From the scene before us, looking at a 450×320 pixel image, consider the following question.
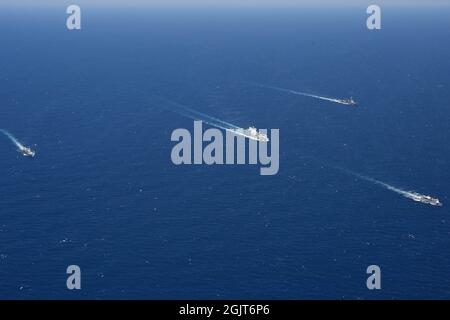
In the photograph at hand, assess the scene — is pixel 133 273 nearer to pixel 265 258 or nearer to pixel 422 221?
pixel 265 258

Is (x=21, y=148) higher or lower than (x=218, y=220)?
higher

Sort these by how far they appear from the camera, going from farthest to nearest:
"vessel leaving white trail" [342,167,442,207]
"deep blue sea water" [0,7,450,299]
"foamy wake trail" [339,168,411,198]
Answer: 1. "foamy wake trail" [339,168,411,198]
2. "vessel leaving white trail" [342,167,442,207]
3. "deep blue sea water" [0,7,450,299]

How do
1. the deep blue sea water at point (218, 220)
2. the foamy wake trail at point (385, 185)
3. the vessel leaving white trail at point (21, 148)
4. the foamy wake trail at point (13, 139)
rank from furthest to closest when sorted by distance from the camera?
1. the foamy wake trail at point (13, 139)
2. the vessel leaving white trail at point (21, 148)
3. the foamy wake trail at point (385, 185)
4. the deep blue sea water at point (218, 220)

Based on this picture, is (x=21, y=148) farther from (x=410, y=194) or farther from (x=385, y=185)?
(x=410, y=194)

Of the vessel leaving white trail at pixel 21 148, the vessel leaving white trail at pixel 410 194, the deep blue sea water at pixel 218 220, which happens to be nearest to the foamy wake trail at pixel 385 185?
the vessel leaving white trail at pixel 410 194

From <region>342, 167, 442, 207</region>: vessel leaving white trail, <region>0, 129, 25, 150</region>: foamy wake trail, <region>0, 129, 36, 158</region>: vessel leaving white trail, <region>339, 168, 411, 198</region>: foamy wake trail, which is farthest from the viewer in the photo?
<region>0, 129, 25, 150</region>: foamy wake trail

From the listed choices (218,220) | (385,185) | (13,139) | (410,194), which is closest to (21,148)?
(13,139)

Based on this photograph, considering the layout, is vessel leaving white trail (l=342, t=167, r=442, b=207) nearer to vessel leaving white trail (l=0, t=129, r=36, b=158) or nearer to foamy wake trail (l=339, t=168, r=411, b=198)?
foamy wake trail (l=339, t=168, r=411, b=198)

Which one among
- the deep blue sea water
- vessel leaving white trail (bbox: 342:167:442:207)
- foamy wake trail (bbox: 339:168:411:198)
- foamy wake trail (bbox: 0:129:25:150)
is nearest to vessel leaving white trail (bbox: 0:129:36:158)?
foamy wake trail (bbox: 0:129:25:150)

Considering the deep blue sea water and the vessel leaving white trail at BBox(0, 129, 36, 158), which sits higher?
the vessel leaving white trail at BBox(0, 129, 36, 158)

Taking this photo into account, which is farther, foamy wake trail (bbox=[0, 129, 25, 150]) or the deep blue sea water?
foamy wake trail (bbox=[0, 129, 25, 150])

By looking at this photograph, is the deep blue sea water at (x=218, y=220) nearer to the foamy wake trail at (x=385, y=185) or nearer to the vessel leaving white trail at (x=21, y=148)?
the foamy wake trail at (x=385, y=185)

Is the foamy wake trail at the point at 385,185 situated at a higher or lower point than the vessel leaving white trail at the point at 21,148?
lower
